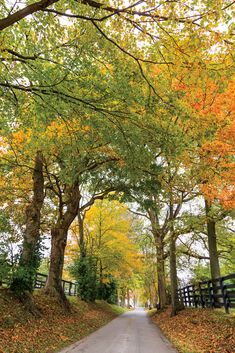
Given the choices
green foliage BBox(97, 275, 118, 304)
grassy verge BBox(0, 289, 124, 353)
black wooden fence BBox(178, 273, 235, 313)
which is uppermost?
green foliage BBox(97, 275, 118, 304)

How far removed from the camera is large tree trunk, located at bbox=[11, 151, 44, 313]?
11.0 meters

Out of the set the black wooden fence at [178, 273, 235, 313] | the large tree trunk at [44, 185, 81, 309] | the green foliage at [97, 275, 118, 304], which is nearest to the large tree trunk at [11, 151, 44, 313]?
the large tree trunk at [44, 185, 81, 309]

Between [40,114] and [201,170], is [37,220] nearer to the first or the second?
[40,114]

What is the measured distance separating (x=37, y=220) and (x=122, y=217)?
1425cm

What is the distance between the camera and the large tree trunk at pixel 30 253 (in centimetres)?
1100

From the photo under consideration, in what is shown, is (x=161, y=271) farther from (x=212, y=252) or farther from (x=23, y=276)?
(x=23, y=276)

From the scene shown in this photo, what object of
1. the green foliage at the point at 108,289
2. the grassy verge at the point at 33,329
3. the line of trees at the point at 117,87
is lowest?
the grassy verge at the point at 33,329

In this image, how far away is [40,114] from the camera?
7.66 m

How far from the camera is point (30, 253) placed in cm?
1188

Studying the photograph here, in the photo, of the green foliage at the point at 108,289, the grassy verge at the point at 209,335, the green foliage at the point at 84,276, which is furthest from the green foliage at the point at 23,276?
the green foliage at the point at 108,289

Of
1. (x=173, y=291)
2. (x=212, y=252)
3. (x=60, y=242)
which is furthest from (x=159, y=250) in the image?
(x=60, y=242)

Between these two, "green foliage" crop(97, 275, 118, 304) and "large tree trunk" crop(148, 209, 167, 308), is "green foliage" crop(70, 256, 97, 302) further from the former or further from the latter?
"green foliage" crop(97, 275, 118, 304)

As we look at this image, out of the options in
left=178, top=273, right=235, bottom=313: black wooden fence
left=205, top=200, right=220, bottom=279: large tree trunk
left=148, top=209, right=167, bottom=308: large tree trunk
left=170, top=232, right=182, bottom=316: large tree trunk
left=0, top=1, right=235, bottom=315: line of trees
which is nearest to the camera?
left=0, top=1, right=235, bottom=315: line of trees

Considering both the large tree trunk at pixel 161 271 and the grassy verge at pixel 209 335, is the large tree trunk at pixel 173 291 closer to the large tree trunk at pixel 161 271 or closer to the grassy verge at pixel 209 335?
Answer: the large tree trunk at pixel 161 271
